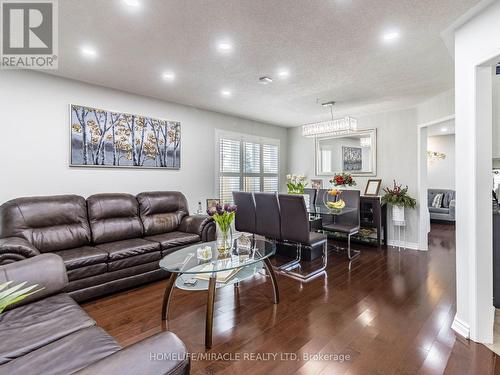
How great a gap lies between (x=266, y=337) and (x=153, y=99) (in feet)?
12.8

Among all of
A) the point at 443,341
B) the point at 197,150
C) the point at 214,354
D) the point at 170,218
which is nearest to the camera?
the point at 214,354

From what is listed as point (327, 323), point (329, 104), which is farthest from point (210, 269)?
point (329, 104)

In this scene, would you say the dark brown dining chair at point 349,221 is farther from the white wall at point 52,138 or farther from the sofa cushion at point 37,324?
the sofa cushion at point 37,324

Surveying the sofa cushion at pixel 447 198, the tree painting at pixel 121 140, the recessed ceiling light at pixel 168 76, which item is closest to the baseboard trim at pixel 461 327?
the recessed ceiling light at pixel 168 76

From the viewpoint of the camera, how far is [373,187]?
5.16m

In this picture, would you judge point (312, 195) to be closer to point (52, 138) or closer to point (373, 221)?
point (373, 221)

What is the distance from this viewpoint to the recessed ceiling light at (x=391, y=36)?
92.2 inches

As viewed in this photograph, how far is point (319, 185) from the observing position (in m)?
6.21

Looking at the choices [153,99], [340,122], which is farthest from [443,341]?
[153,99]

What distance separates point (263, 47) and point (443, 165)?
25.6 ft

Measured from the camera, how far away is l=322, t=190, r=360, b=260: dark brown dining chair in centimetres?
430

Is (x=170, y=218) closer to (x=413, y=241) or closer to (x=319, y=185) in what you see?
(x=319, y=185)

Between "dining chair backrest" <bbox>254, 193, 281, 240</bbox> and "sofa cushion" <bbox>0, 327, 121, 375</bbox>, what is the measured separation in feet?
8.67

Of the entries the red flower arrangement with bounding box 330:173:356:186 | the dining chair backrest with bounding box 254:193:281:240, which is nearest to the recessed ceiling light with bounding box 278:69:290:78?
the dining chair backrest with bounding box 254:193:281:240
